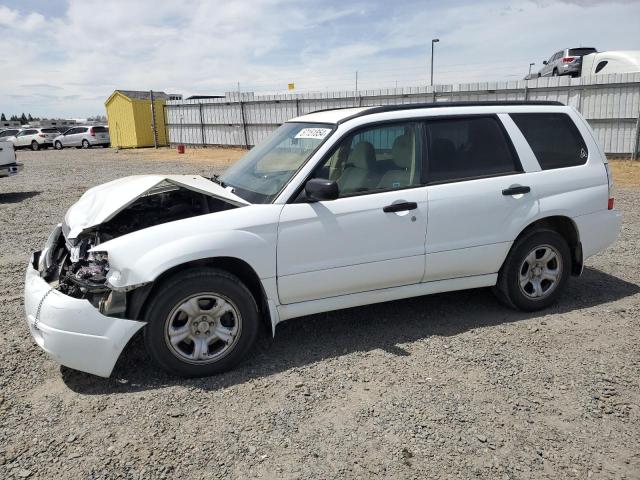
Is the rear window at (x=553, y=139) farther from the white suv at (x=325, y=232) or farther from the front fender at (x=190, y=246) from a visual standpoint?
the front fender at (x=190, y=246)

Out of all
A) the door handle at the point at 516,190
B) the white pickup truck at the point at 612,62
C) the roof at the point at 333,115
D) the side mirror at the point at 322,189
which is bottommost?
the door handle at the point at 516,190

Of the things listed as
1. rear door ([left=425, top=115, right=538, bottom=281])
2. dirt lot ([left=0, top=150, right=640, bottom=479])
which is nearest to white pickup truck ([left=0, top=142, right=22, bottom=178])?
dirt lot ([left=0, top=150, right=640, bottom=479])

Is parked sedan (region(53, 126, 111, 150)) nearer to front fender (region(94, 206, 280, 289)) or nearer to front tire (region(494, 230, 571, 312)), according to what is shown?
front fender (region(94, 206, 280, 289))

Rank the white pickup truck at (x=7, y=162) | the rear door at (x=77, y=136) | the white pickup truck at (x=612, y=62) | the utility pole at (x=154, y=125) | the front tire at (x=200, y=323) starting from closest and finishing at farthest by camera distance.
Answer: the front tire at (x=200, y=323) → the white pickup truck at (x=7, y=162) → the white pickup truck at (x=612, y=62) → the utility pole at (x=154, y=125) → the rear door at (x=77, y=136)

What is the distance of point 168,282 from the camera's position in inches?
138

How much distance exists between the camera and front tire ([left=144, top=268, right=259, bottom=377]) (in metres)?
3.49

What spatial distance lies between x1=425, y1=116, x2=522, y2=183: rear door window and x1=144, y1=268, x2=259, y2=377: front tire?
1841 mm

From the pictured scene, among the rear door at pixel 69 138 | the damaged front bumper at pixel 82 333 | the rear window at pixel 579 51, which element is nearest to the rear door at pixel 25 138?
the rear door at pixel 69 138

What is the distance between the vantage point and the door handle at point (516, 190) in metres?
4.43

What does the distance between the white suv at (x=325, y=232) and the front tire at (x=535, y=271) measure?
1 centimetres

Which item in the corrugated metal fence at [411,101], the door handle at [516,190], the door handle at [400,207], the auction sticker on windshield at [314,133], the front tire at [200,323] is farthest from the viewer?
the corrugated metal fence at [411,101]

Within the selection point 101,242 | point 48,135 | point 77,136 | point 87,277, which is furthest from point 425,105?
point 48,135

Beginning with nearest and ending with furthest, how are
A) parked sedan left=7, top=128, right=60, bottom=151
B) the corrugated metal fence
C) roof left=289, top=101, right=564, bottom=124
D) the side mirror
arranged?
the side mirror, roof left=289, top=101, right=564, bottom=124, the corrugated metal fence, parked sedan left=7, top=128, right=60, bottom=151

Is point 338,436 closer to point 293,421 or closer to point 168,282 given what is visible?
point 293,421
